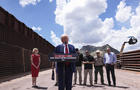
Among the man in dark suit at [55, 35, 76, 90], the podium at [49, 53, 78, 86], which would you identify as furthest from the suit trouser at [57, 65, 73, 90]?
the podium at [49, 53, 78, 86]

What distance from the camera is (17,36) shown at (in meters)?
17.0

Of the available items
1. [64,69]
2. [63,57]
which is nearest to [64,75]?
[64,69]

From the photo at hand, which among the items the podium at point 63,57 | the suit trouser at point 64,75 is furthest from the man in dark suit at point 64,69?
the podium at point 63,57

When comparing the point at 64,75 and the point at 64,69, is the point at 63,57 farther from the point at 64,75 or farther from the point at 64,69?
the point at 64,75

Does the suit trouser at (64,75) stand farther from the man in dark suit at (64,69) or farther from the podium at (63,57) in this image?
the podium at (63,57)

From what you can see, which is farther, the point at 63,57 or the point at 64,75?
the point at 64,75

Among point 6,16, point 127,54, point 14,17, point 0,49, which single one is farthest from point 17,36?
point 127,54

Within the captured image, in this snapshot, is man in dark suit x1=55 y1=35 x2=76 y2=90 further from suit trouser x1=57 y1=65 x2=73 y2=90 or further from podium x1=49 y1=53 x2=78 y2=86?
podium x1=49 y1=53 x2=78 y2=86

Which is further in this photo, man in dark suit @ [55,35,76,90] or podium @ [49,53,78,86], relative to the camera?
man in dark suit @ [55,35,76,90]

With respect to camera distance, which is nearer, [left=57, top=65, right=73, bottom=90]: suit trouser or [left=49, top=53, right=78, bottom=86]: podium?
[left=49, top=53, right=78, bottom=86]: podium

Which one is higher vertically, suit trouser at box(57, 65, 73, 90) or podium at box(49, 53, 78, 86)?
podium at box(49, 53, 78, 86)

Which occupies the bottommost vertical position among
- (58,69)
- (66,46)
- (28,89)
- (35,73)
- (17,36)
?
(28,89)

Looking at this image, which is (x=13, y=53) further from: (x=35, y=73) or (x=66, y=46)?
(x=66, y=46)

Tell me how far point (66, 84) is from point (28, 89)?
11.7ft
